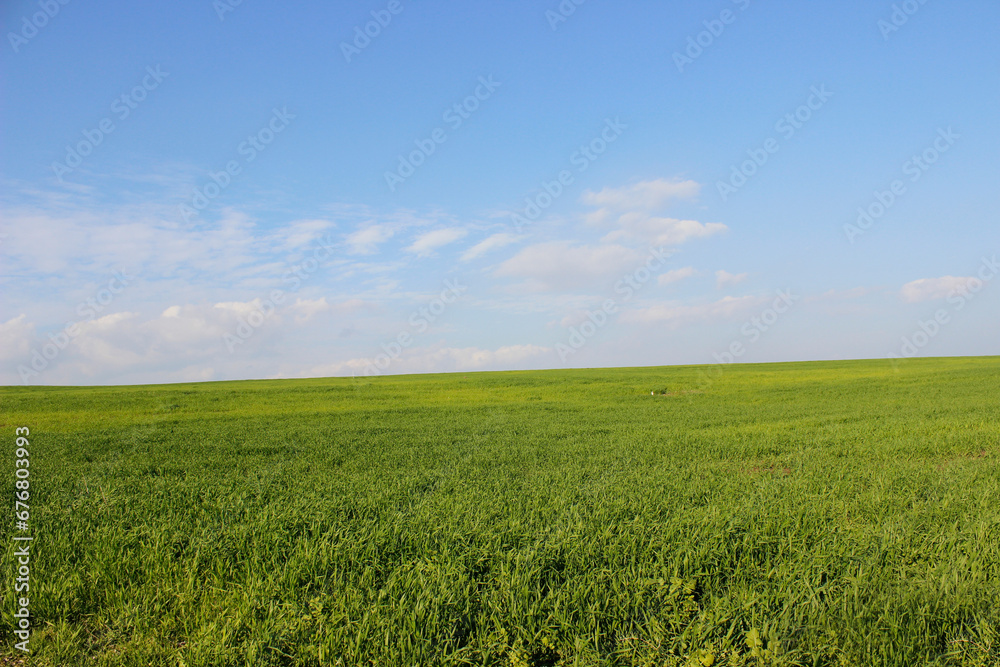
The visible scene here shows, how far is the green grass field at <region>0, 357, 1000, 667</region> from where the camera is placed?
3777 millimetres

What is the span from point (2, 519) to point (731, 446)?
13.3 meters

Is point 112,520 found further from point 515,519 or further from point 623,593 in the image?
point 623,593

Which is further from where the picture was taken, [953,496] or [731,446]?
[731,446]

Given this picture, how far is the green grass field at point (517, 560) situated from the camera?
3.78 metres

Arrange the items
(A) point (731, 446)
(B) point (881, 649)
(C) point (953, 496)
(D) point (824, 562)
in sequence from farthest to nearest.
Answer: (A) point (731, 446) → (C) point (953, 496) → (D) point (824, 562) → (B) point (881, 649)

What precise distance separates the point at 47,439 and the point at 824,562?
64.4 feet

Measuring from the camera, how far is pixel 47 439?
51.8 feet

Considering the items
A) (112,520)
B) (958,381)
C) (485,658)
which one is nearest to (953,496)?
(485,658)

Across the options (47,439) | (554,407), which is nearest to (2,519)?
(47,439)

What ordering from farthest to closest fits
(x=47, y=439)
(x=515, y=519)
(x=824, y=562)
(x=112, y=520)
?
(x=47, y=439), (x=112, y=520), (x=515, y=519), (x=824, y=562)

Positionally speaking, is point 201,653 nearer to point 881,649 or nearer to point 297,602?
point 297,602

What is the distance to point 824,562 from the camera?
16.1ft

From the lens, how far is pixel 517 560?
4723 mm

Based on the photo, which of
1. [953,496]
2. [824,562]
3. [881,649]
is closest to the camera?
[881,649]
